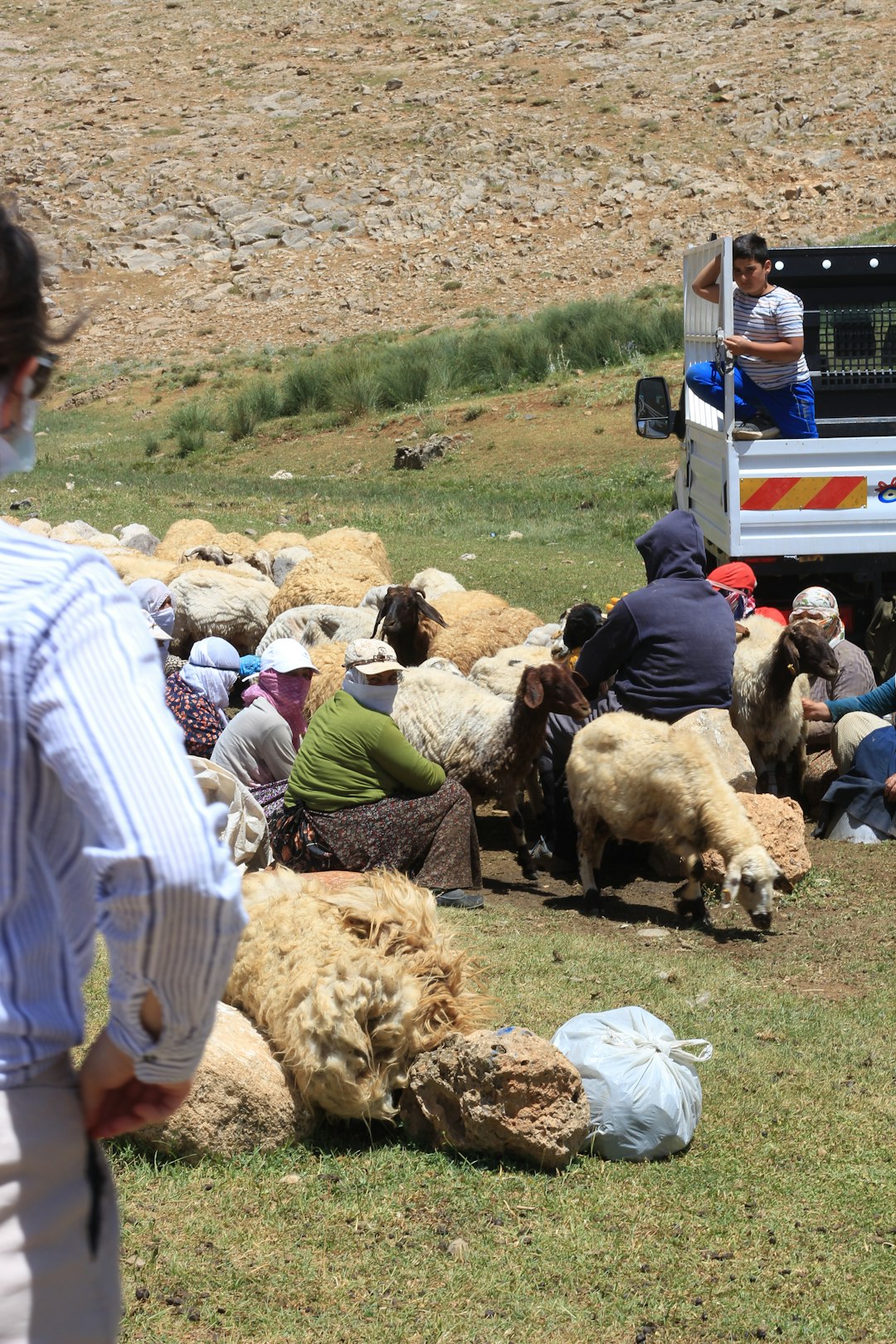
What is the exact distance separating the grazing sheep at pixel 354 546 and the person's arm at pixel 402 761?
5384mm

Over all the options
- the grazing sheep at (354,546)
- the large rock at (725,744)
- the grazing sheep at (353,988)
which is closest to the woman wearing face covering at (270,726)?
the large rock at (725,744)

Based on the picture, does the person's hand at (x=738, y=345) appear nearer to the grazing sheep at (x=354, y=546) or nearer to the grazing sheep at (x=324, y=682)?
the grazing sheep at (x=324, y=682)

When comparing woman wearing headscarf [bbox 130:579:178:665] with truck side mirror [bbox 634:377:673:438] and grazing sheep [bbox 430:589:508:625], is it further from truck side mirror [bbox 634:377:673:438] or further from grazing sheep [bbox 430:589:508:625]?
truck side mirror [bbox 634:377:673:438]

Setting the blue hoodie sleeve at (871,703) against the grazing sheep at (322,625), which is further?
the grazing sheep at (322,625)

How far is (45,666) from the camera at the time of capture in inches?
55.2

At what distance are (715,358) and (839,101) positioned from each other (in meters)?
43.5

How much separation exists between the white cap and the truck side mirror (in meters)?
3.93

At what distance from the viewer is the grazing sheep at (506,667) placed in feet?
27.4

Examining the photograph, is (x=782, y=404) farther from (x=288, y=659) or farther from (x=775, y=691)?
(x=288, y=659)

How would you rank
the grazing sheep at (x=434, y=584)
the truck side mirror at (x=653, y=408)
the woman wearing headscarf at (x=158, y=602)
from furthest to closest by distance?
the grazing sheep at (x=434, y=584), the truck side mirror at (x=653, y=408), the woman wearing headscarf at (x=158, y=602)

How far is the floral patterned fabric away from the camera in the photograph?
26.0 ft

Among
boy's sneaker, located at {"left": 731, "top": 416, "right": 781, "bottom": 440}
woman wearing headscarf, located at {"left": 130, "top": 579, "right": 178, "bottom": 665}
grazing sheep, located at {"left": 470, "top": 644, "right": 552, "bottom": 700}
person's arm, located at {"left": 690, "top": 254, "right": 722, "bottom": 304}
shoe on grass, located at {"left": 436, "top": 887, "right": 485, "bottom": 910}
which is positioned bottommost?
shoe on grass, located at {"left": 436, "top": 887, "right": 485, "bottom": 910}

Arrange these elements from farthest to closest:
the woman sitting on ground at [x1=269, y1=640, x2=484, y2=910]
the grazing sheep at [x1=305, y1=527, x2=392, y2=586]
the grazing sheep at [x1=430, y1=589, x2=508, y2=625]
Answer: the grazing sheep at [x1=305, y1=527, x2=392, y2=586] < the grazing sheep at [x1=430, y1=589, x2=508, y2=625] < the woman sitting on ground at [x1=269, y1=640, x2=484, y2=910]

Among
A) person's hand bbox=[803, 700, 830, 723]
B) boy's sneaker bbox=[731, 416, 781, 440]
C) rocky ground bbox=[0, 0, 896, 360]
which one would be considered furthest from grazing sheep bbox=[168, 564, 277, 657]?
rocky ground bbox=[0, 0, 896, 360]
